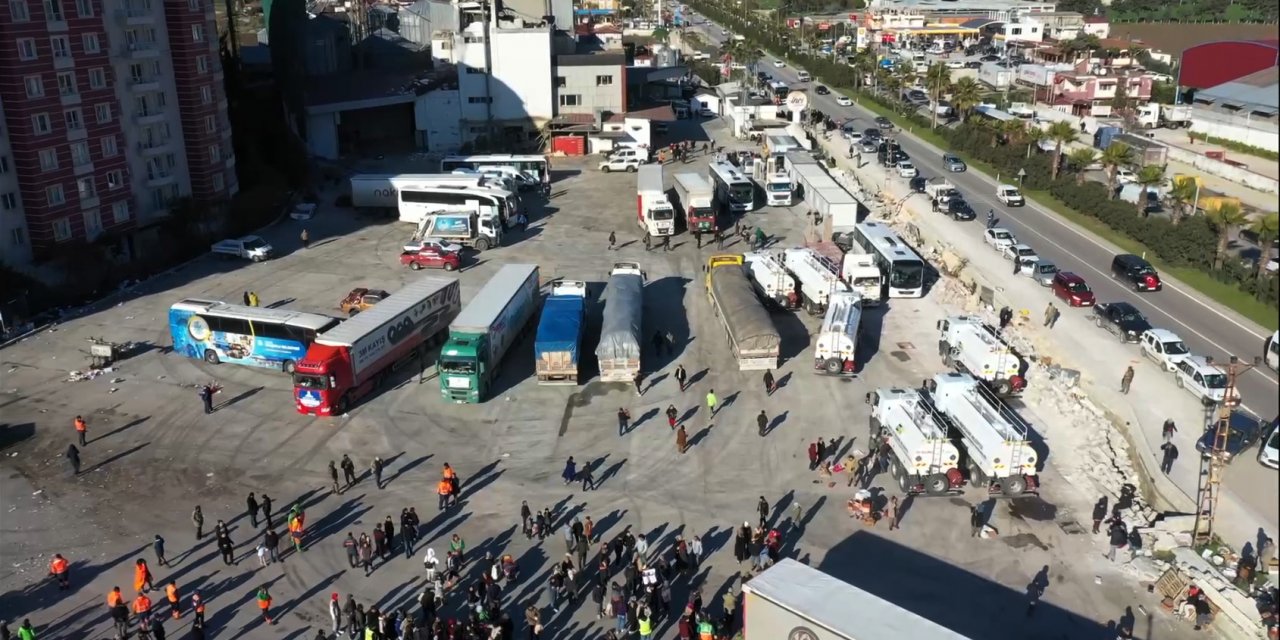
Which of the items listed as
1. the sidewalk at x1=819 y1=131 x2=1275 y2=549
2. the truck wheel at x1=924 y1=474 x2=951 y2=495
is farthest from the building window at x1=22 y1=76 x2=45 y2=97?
the sidewalk at x1=819 y1=131 x2=1275 y2=549

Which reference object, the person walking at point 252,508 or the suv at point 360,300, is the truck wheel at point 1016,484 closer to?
the person walking at point 252,508

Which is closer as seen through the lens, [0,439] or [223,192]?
[0,439]

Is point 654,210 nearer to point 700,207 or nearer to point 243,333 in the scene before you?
point 700,207

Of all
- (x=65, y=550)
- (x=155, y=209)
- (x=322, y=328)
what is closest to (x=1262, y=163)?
(x=65, y=550)

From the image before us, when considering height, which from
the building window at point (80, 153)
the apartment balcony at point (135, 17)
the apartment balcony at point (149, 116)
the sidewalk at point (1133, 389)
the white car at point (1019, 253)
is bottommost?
the sidewalk at point (1133, 389)

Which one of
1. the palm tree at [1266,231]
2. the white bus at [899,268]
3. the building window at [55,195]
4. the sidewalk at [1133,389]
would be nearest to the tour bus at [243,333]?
the building window at [55,195]

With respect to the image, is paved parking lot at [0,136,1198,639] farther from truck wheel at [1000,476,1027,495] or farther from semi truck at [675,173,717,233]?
semi truck at [675,173,717,233]

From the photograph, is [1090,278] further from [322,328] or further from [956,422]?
[322,328]
